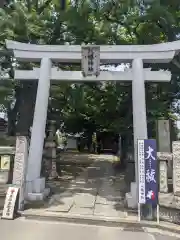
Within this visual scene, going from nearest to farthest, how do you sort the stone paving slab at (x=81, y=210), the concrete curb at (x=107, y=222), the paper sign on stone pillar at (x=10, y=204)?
the concrete curb at (x=107, y=222) → the paper sign on stone pillar at (x=10, y=204) → the stone paving slab at (x=81, y=210)

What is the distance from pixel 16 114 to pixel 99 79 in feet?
34.8

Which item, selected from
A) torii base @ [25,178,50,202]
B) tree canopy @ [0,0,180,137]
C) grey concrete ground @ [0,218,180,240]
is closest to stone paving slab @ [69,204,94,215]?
grey concrete ground @ [0,218,180,240]

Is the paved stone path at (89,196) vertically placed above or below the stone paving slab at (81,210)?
above

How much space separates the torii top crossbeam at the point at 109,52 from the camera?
8992mm

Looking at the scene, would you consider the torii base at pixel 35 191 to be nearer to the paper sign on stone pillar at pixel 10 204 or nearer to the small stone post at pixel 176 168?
the paper sign on stone pillar at pixel 10 204

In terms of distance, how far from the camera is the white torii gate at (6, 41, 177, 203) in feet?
28.8

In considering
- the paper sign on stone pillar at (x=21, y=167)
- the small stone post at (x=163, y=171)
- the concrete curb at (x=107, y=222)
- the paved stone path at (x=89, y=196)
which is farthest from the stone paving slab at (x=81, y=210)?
the small stone post at (x=163, y=171)

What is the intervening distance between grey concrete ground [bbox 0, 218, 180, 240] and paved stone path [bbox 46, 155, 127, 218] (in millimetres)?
963

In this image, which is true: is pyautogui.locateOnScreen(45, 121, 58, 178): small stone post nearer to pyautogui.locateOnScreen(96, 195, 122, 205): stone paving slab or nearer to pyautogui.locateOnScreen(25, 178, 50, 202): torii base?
pyautogui.locateOnScreen(96, 195, 122, 205): stone paving slab

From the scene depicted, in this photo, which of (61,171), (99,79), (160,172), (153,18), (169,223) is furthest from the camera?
(61,171)

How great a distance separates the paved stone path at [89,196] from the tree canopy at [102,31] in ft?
11.1

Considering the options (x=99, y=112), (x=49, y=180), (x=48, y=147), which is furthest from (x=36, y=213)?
(x=99, y=112)

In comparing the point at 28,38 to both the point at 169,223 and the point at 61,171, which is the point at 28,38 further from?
the point at 169,223

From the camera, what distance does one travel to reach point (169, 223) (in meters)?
6.98
